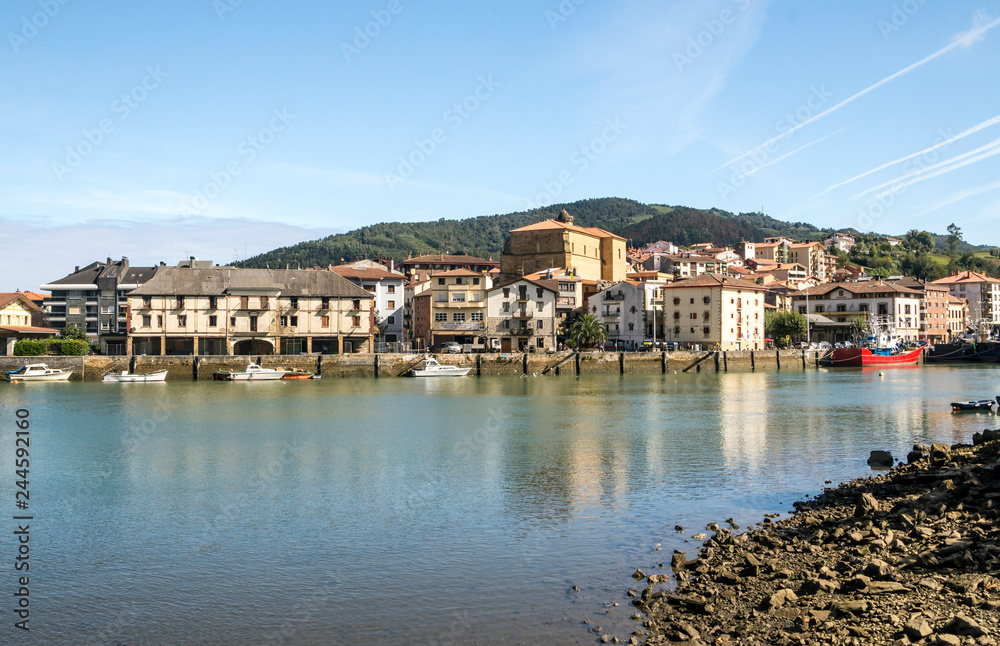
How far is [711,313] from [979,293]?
2976 inches

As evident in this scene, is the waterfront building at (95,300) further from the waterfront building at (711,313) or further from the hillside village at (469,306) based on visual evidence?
the waterfront building at (711,313)

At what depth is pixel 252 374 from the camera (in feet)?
221

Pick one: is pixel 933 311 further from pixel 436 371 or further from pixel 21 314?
pixel 21 314

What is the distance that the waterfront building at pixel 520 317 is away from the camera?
82.7 m

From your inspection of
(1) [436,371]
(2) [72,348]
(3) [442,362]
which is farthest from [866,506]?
(2) [72,348]

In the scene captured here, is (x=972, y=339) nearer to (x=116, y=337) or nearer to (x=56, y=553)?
(x=116, y=337)

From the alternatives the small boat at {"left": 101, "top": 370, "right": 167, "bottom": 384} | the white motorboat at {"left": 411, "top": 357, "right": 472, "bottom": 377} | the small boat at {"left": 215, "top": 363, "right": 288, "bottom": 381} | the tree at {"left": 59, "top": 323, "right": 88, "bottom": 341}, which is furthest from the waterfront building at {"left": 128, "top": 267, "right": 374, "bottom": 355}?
the tree at {"left": 59, "top": 323, "right": 88, "bottom": 341}

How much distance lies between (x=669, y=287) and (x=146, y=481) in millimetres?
74018

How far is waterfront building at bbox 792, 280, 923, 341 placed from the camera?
354 feet

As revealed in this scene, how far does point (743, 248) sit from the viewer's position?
171 m

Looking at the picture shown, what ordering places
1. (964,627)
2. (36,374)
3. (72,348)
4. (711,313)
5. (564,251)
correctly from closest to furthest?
(964,627) → (36,374) → (72,348) → (711,313) → (564,251)

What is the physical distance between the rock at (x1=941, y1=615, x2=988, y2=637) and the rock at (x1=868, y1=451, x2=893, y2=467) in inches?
583

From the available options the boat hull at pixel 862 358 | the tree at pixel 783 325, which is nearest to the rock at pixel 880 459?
the boat hull at pixel 862 358

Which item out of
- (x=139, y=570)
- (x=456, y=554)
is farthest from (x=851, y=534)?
(x=139, y=570)
